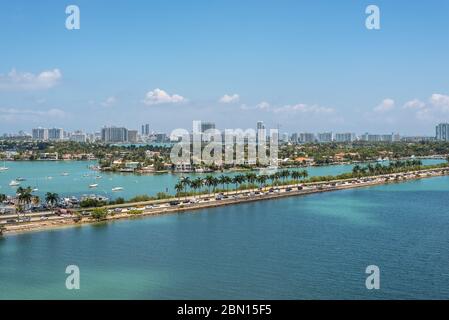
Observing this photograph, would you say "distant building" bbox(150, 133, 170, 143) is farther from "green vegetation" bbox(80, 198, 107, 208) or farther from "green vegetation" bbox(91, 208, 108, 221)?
"green vegetation" bbox(91, 208, 108, 221)

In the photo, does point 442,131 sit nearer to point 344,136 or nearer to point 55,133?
point 344,136

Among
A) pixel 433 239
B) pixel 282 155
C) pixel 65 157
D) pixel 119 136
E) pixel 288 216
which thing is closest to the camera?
pixel 433 239

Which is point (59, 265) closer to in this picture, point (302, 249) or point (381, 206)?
point (302, 249)

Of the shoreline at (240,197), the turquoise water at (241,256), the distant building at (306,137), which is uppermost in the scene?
the distant building at (306,137)

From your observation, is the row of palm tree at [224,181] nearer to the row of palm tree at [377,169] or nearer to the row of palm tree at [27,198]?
the row of palm tree at [377,169]

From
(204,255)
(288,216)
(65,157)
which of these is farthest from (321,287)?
(65,157)

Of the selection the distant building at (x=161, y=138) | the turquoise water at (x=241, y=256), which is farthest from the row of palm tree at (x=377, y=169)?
the distant building at (x=161, y=138)
